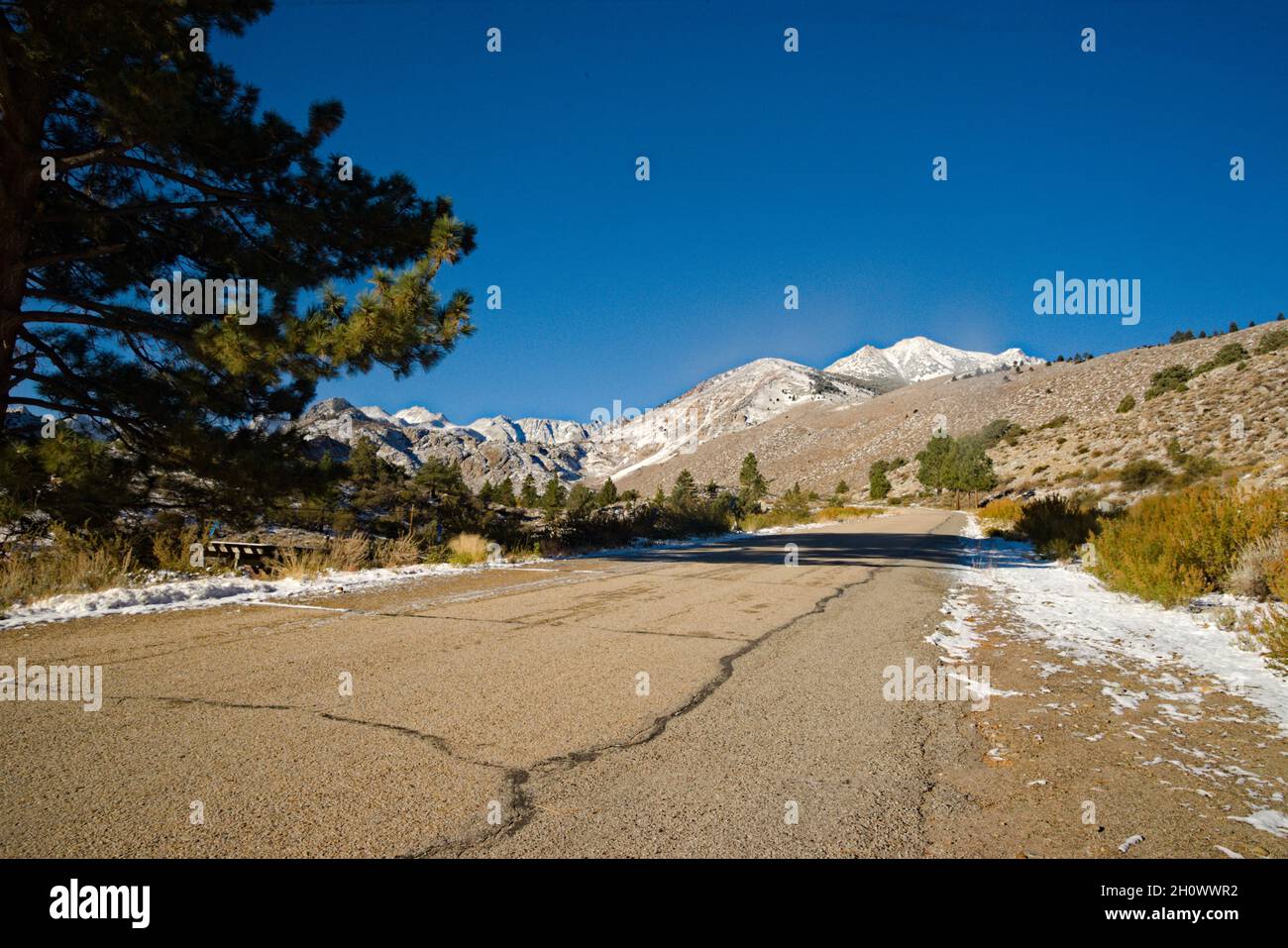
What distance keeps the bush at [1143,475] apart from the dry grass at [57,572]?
33492mm

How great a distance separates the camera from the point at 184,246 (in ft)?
33.2

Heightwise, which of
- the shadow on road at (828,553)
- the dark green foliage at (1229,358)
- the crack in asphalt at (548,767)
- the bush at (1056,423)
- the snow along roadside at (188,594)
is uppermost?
the dark green foliage at (1229,358)

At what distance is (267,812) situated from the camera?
2.39 m

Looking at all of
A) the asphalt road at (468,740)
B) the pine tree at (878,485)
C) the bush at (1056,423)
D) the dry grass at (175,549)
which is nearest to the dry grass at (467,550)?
the dry grass at (175,549)

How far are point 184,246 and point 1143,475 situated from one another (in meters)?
34.6

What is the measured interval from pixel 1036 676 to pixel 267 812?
5061mm

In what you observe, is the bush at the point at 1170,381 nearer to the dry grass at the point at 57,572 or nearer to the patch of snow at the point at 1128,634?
the patch of snow at the point at 1128,634

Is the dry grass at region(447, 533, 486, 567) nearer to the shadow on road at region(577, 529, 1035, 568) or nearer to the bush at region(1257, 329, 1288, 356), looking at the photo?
the shadow on road at region(577, 529, 1035, 568)

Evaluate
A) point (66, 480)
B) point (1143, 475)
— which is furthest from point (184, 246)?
point (1143, 475)

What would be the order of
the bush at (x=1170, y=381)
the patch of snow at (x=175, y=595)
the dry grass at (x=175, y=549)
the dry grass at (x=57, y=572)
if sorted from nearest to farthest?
the patch of snow at (x=175, y=595)
the dry grass at (x=57, y=572)
the dry grass at (x=175, y=549)
the bush at (x=1170, y=381)

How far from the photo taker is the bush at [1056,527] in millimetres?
14445

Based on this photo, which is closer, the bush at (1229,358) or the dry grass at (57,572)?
the dry grass at (57,572)

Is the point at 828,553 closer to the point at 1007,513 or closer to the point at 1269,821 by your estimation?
the point at 1269,821
